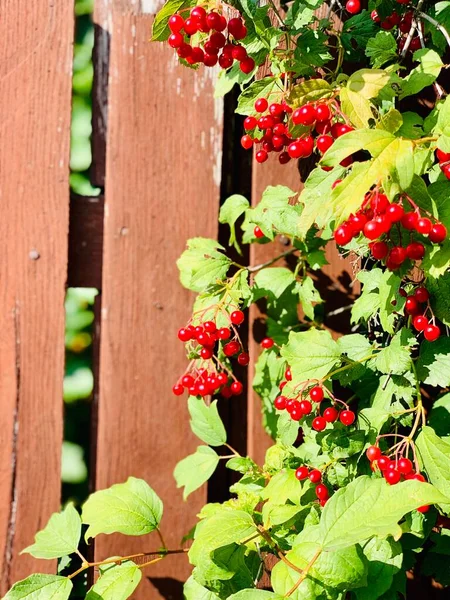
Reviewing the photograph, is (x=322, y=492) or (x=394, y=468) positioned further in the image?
(x=322, y=492)

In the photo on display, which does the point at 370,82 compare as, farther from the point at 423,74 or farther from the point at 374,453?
the point at 374,453

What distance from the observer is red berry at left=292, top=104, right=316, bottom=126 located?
1.22m

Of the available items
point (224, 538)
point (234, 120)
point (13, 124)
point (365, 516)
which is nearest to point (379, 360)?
point (365, 516)

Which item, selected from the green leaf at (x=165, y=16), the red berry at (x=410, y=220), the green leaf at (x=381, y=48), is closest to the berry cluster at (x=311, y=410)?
the red berry at (x=410, y=220)

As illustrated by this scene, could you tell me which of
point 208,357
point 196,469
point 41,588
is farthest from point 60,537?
point 208,357

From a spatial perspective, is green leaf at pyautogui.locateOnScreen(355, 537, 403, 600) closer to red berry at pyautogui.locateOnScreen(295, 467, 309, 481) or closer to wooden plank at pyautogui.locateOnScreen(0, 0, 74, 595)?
red berry at pyautogui.locateOnScreen(295, 467, 309, 481)

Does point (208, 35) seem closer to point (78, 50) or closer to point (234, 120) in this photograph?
point (234, 120)

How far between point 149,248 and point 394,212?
2.54 feet

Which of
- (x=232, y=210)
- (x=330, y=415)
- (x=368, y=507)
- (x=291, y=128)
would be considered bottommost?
(x=368, y=507)

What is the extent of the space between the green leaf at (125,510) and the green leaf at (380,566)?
457 mm

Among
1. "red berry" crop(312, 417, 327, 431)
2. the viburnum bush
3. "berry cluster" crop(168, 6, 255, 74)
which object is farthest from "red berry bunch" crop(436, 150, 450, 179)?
"red berry" crop(312, 417, 327, 431)

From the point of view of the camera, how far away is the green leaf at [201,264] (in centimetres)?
155

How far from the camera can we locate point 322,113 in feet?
4.02

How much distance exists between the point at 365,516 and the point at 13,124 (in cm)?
121
